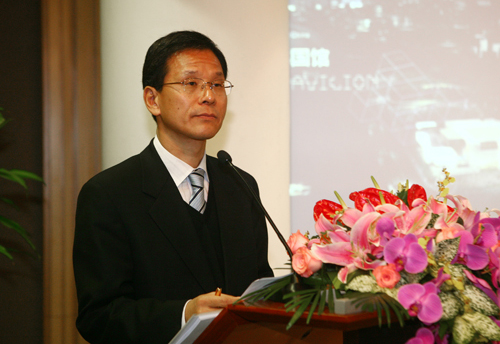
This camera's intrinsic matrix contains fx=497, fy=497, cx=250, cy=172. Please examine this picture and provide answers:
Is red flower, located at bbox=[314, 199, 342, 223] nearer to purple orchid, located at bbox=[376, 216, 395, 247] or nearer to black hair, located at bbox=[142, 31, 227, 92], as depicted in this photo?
purple orchid, located at bbox=[376, 216, 395, 247]

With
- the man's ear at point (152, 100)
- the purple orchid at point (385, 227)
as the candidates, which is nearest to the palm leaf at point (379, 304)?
the purple orchid at point (385, 227)

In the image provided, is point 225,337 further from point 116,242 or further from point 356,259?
point 116,242

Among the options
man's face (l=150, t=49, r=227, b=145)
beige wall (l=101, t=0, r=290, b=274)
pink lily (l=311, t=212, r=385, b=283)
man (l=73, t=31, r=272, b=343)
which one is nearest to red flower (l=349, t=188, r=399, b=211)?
pink lily (l=311, t=212, r=385, b=283)

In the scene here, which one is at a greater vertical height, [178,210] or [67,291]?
[178,210]

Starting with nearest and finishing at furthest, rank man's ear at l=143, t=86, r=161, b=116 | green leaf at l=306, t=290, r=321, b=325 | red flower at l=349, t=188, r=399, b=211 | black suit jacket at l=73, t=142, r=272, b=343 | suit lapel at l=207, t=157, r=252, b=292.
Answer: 1. green leaf at l=306, t=290, r=321, b=325
2. red flower at l=349, t=188, r=399, b=211
3. black suit jacket at l=73, t=142, r=272, b=343
4. suit lapel at l=207, t=157, r=252, b=292
5. man's ear at l=143, t=86, r=161, b=116

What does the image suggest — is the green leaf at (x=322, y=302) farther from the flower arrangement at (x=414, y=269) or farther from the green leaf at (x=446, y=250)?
the green leaf at (x=446, y=250)

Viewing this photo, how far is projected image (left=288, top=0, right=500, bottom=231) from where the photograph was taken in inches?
131

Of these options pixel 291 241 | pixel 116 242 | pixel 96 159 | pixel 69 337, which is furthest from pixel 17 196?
pixel 291 241

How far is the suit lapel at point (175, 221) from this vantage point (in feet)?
5.70

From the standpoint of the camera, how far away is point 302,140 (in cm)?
341

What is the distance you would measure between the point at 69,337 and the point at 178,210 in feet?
3.55

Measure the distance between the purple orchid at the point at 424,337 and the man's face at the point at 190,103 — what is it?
1.16 meters

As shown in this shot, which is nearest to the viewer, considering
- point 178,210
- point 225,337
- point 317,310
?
point 317,310

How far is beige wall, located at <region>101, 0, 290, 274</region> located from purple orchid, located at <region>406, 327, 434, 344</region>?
2055 millimetres
